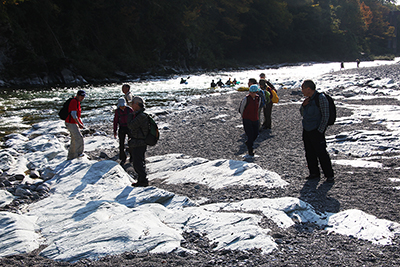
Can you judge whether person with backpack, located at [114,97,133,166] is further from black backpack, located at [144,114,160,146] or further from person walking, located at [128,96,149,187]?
black backpack, located at [144,114,160,146]

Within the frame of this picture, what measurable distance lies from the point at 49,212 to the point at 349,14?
114 meters

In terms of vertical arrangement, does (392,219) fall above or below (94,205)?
below

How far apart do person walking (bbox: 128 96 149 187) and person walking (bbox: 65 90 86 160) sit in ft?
7.07

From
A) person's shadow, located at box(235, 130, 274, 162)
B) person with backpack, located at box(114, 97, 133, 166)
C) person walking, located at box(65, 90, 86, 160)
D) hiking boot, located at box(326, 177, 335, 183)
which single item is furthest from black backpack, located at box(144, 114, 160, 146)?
hiking boot, located at box(326, 177, 335, 183)

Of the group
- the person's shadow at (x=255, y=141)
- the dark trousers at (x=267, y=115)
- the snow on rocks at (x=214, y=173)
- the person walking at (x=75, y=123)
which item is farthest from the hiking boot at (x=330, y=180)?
the person walking at (x=75, y=123)

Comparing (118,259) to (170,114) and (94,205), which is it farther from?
(170,114)

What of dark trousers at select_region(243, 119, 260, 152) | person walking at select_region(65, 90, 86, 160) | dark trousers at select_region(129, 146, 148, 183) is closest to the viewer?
dark trousers at select_region(129, 146, 148, 183)

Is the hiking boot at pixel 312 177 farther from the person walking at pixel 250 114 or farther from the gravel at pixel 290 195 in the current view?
the person walking at pixel 250 114

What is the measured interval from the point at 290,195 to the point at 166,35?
5487cm

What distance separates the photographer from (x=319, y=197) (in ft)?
17.4

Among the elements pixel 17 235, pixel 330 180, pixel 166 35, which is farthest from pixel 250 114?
pixel 166 35

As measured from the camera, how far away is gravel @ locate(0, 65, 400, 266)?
337 centimetres

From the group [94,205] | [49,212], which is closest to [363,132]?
[94,205]

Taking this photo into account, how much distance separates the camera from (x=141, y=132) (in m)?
6.29
